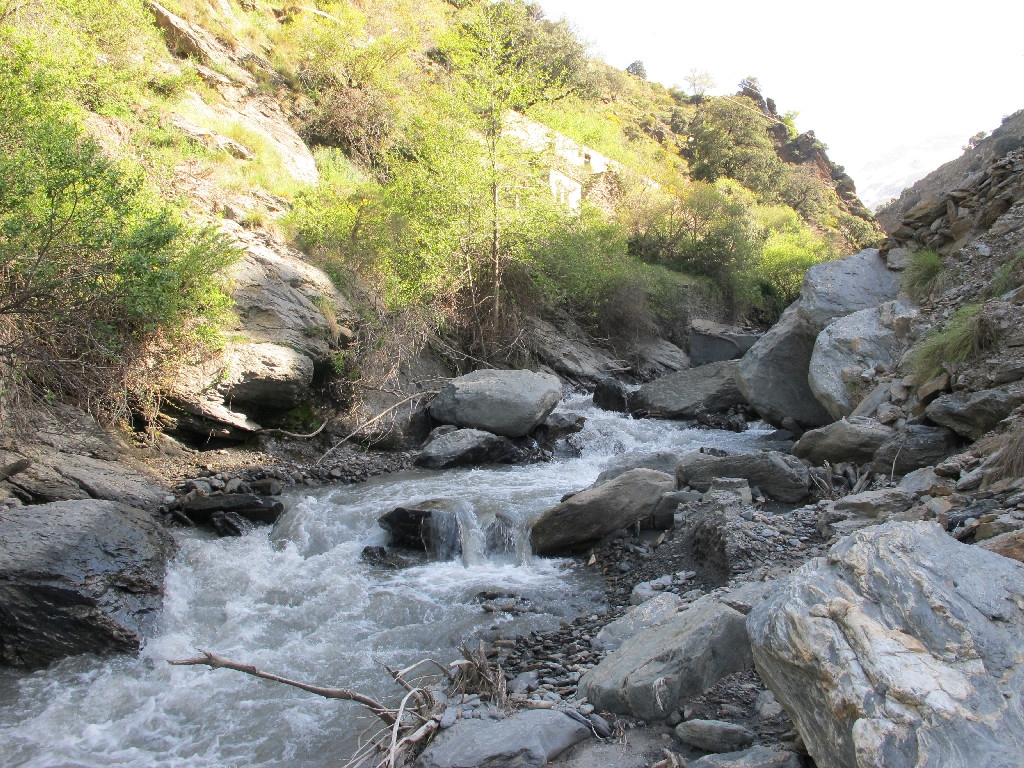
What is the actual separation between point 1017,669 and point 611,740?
181cm

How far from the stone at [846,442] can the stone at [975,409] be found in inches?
21.5

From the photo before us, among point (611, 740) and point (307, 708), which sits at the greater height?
point (307, 708)

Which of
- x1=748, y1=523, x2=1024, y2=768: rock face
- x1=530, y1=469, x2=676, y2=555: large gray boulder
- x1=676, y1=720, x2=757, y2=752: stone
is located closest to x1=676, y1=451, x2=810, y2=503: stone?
x1=530, y1=469, x2=676, y2=555: large gray boulder

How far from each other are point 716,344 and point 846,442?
10.8m

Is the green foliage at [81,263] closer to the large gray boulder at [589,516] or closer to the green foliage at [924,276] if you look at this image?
the large gray boulder at [589,516]

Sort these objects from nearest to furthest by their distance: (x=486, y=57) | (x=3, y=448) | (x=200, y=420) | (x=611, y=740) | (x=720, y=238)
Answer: (x=611, y=740) < (x=3, y=448) < (x=200, y=420) < (x=486, y=57) < (x=720, y=238)

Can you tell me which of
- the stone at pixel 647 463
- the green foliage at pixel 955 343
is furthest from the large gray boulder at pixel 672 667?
the green foliage at pixel 955 343

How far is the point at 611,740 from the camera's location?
3.29 metres

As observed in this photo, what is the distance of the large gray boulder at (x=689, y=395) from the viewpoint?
41.9ft

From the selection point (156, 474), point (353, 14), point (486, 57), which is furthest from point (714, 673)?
point (353, 14)

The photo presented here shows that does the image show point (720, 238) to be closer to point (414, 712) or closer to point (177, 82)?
point (177, 82)

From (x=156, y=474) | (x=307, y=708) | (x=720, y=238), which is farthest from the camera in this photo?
(x=720, y=238)

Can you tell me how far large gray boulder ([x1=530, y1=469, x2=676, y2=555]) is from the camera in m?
6.71

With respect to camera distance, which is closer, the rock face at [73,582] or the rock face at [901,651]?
the rock face at [901,651]
